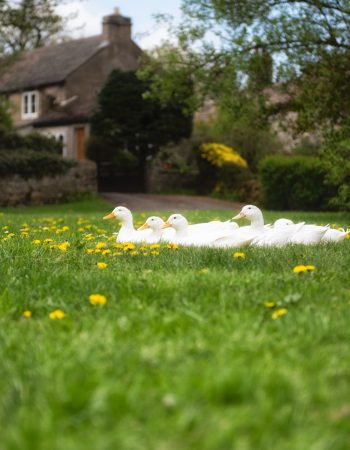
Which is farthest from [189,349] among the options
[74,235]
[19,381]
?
[74,235]

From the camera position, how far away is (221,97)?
19.3 meters

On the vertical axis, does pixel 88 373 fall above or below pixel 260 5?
below

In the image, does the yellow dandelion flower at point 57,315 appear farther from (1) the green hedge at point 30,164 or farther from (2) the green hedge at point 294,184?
(1) the green hedge at point 30,164

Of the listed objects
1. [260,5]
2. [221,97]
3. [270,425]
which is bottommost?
[270,425]

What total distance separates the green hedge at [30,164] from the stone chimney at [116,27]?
14.9m

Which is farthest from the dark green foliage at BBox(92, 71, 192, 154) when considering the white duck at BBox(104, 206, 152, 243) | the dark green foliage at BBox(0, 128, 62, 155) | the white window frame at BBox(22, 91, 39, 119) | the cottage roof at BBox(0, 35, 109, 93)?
the white duck at BBox(104, 206, 152, 243)

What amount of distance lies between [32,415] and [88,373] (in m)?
0.47

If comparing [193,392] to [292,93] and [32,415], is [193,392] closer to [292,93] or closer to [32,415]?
[32,415]

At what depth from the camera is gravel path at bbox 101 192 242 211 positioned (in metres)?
27.4

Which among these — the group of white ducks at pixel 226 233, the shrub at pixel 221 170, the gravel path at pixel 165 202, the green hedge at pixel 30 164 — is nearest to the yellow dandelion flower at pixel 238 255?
the group of white ducks at pixel 226 233

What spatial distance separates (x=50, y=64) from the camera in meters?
41.7

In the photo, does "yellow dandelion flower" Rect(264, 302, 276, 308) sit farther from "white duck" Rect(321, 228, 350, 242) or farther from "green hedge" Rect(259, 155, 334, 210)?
"green hedge" Rect(259, 155, 334, 210)

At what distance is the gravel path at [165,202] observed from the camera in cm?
2738

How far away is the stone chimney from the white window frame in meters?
5.14
